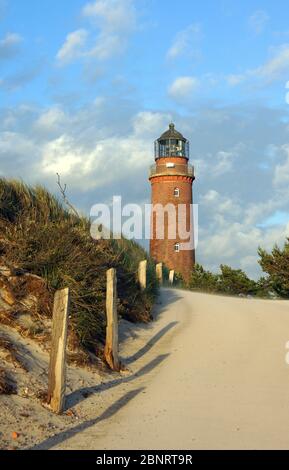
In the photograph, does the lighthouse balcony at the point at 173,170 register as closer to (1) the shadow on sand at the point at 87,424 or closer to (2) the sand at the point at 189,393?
(2) the sand at the point at 189,393

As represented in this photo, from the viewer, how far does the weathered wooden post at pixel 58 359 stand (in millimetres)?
8211

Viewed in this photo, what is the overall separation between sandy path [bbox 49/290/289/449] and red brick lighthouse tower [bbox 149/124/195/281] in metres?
27.5

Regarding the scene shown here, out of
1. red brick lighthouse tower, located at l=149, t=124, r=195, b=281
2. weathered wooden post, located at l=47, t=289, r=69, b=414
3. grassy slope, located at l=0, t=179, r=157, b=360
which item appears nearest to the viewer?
weathered wooden post, located at l=47, t=289, r=69, b=414

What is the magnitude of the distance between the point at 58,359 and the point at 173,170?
3873cm

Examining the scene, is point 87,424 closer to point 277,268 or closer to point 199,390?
point 199,390

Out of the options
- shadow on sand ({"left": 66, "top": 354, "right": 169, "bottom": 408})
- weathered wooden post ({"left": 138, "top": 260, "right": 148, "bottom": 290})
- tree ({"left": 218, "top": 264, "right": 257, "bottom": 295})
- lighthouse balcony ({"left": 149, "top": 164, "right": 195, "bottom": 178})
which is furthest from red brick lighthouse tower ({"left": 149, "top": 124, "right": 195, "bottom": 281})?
shadow on sand ({"left": 66, "top": 354, "right": 169, "bottom": 408})

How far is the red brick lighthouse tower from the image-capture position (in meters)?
44.9

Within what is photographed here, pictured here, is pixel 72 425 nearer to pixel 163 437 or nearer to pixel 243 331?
pixel 163 437

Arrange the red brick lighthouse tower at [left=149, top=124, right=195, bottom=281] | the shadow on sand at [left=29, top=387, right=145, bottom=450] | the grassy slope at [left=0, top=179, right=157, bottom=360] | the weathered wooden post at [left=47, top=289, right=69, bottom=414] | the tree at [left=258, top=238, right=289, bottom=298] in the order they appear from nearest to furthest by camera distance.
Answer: the shadow on sand at [left=29, top=387, right=145, bottom=450] < the weathered wooden post at [left=47, top=289, right=69, bottom=414] < the grassy slope at [left=0, top=179, right=157, bottom=360] < the tree at [left=258, top=238, right=289, bottom=298] < the red brick lighthouse tower at [left=149, top=124, right=195, bottom=281]

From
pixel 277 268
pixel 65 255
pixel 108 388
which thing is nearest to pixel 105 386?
pixel 108 388

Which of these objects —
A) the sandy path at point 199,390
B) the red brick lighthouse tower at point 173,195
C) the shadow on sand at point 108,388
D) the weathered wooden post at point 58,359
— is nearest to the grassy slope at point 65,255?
the shadow on sand at point 108,388

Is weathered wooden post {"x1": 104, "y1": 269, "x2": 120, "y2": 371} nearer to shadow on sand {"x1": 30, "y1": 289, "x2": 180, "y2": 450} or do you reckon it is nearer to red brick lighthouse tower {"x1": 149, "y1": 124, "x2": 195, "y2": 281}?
shadow on sand {"x1": 30, "y1": 289, "x2": 180, "y2": 450}

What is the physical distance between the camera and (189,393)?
9.72 m
